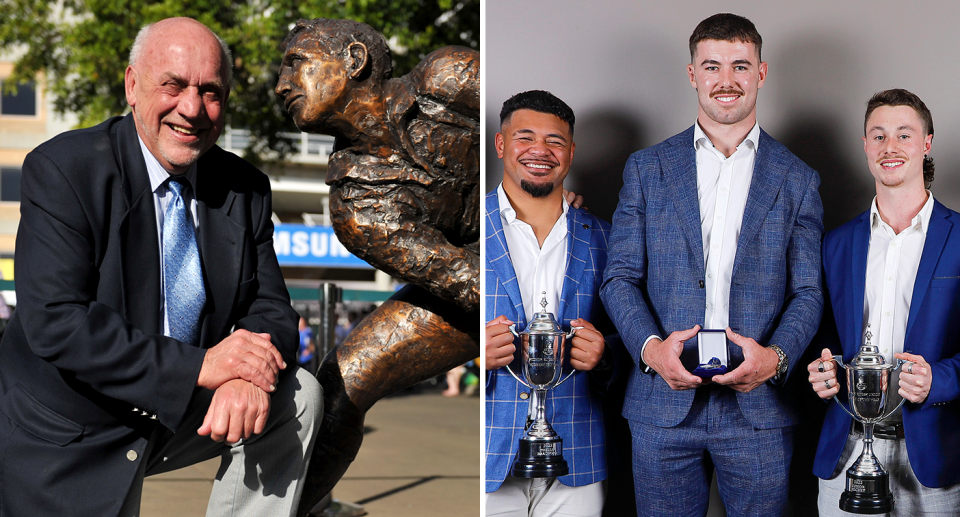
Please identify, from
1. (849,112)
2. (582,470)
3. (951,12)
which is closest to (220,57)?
(582,470)

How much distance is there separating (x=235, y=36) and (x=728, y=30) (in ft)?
26.1

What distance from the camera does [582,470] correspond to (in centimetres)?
256

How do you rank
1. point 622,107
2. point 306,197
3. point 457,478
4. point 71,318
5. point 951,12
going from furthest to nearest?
point 306,197 → point 457,478 → point 622,107 → point 951,12 → point 71,318

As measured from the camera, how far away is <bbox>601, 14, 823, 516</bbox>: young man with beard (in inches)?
94.3

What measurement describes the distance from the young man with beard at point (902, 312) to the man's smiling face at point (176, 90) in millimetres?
1736

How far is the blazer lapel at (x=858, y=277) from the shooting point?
2389 mm

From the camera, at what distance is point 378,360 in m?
3.07

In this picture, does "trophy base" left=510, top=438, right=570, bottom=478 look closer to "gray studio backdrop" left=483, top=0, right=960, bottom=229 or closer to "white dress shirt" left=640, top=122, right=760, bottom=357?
"white dress shirt" left=640, top=122, right=760, bottom=357

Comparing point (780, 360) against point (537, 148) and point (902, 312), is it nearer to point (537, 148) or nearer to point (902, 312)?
point (902, 312)

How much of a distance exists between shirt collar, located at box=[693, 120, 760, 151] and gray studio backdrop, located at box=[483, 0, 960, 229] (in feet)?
0.17

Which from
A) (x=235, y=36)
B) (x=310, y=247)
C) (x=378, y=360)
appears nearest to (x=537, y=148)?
(x=378, y=360)

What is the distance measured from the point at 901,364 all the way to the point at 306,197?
69.1 feet

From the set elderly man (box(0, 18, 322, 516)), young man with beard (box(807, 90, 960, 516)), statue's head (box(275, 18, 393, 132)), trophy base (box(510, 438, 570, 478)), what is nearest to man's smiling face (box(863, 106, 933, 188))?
young man with beard (box(807, 90, 960, 516))

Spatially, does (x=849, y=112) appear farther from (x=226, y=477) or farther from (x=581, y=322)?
(x=226, y=477)
